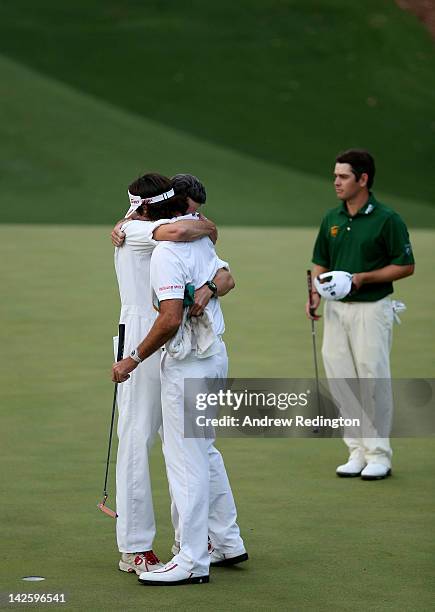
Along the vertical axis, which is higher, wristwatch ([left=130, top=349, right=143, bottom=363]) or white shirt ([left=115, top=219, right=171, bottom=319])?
white shirt ([left=115, top=219, right=171, bottom=319])

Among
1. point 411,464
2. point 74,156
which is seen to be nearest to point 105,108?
point 74,156

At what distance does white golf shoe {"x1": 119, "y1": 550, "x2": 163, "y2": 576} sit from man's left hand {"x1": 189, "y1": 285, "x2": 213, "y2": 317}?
1218mm

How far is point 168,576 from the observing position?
6.28m

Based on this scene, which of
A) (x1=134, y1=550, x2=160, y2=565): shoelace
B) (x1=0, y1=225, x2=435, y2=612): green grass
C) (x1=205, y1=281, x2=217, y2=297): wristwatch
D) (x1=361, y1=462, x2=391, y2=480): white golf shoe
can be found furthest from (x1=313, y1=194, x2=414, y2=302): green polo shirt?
(x1=134, y1=550, x2=160, y2=565): shoelace

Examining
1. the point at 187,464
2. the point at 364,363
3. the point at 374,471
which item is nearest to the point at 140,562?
the point at 187,464

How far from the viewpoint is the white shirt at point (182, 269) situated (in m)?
6.11

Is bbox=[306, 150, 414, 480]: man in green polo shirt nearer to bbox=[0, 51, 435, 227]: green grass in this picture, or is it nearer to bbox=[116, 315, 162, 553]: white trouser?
bbox=[116, 315, 162, 553]: white trouser

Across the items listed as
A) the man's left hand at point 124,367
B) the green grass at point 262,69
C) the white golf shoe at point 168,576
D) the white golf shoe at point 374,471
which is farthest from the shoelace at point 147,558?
the green grass at point 262,69

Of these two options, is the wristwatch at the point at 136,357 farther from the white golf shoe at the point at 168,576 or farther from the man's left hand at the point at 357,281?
the man's left hand at the point at 357,281

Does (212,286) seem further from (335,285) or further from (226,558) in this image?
(335,285)

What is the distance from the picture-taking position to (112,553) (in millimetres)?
6926

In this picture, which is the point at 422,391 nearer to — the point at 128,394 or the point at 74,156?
the point at 128,394

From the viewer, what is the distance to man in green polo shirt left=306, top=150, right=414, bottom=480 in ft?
28.4

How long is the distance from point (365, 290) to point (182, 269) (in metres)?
2.78
